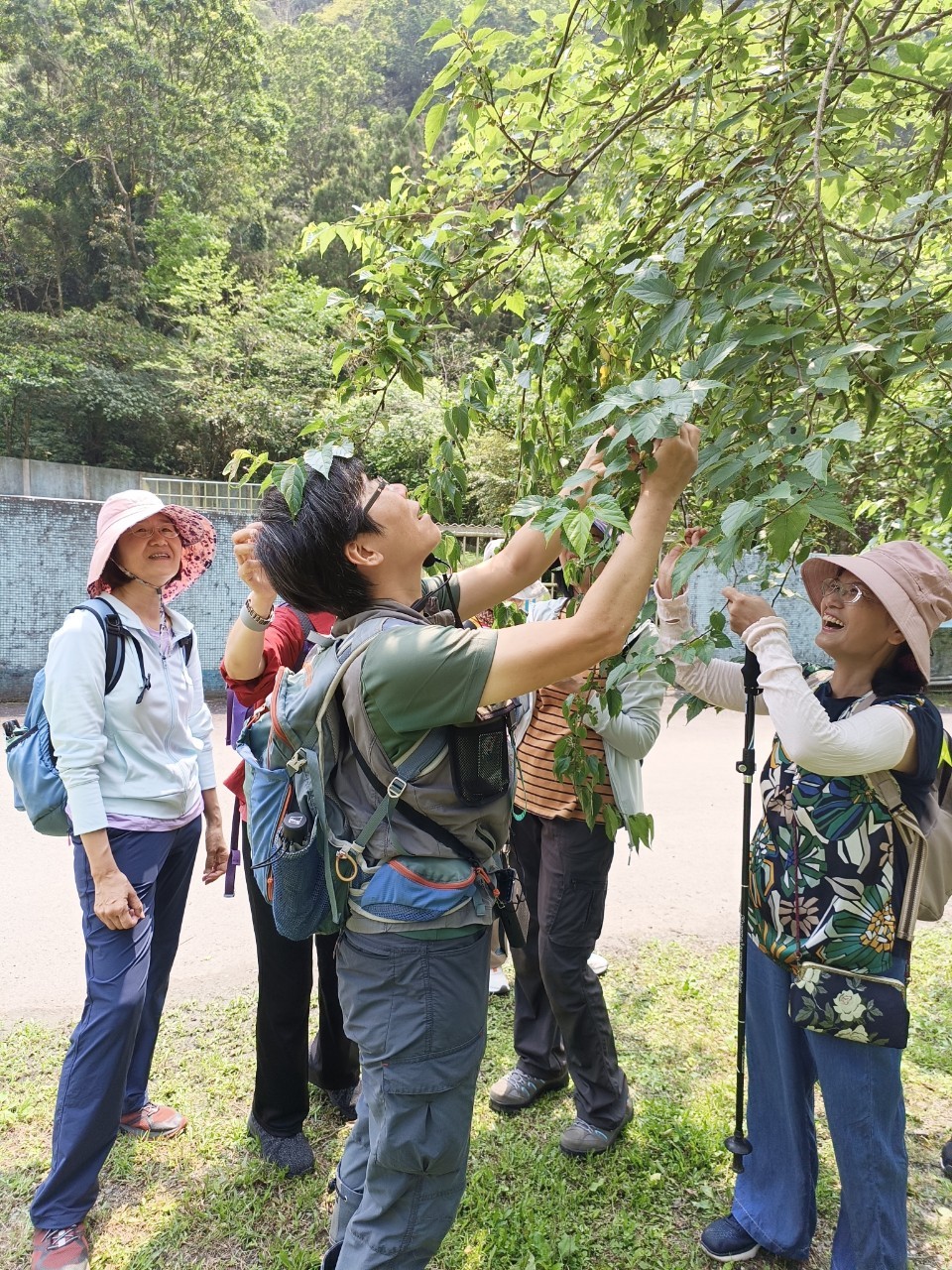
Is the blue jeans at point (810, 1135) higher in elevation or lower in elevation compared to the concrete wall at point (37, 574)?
lower

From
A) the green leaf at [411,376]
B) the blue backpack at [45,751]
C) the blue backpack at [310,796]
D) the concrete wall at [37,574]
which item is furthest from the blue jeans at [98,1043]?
the concrete wall at [37,574]

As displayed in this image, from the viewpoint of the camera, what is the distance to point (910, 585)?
187 centimetres

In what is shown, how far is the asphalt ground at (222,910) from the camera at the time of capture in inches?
145

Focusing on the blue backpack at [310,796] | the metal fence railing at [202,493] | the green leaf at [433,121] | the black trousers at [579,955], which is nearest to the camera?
the blue backpack at [310,796]

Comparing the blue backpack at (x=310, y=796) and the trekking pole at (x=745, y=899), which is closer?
the blue backpack at (x=310, y=796)

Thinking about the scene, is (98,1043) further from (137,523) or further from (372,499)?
(372,499)

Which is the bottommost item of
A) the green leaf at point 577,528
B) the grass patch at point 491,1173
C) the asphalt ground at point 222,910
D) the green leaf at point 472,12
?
the grass patch at point 491,1173

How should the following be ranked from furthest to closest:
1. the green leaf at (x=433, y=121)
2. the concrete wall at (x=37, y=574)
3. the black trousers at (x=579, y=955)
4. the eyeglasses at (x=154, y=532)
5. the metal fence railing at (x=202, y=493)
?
the metal fence railing at (x=202, y=493), the concrete wall at (x=37, y=574), the black trousers at (x=579, y=955), the eyeglasses at (x=154, y=532), the green leaf at (x=433, y=121)

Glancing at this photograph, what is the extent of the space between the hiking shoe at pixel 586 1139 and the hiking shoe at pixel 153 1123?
1.24 meters

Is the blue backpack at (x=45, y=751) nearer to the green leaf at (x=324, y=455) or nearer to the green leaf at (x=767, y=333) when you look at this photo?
the green leaf at (x=324, y=455)

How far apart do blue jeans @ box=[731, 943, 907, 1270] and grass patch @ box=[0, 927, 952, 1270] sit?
0.60ft

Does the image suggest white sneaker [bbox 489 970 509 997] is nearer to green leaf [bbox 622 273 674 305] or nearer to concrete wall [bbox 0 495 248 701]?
green leaf [bbox 622 273 674 305]

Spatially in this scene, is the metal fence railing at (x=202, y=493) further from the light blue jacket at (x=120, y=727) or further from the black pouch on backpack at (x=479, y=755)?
the black pouch on backpack at (x=479, y=755)

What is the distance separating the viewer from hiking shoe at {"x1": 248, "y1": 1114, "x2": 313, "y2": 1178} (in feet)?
8.44
